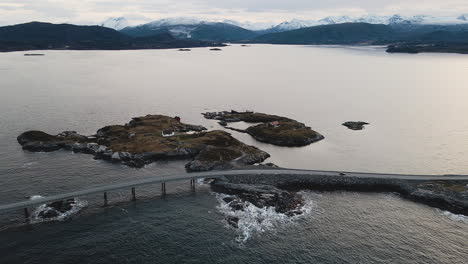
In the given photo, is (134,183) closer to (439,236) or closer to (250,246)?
(250,246)

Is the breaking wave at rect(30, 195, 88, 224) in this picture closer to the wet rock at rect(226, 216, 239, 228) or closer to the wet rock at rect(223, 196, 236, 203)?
the wet rock at rect(223, 196, 236, 203)

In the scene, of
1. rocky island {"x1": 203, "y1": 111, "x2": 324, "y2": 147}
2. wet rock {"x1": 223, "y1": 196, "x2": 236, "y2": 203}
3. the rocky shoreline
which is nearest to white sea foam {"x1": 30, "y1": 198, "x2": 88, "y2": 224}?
wet rock {"x1": 223, "y1": 196, "x2": 236, "y2": 203}

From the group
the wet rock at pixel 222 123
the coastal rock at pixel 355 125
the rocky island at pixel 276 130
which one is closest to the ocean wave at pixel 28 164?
the rocky island at pixel 276 130

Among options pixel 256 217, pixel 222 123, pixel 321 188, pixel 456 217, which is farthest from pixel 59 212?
pixel 222 123

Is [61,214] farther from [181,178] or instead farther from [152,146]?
[152,146]

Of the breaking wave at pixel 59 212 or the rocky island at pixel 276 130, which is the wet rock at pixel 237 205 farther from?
the rocky island at pixel 276 130

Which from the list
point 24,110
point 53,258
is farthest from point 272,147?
point 24,110
